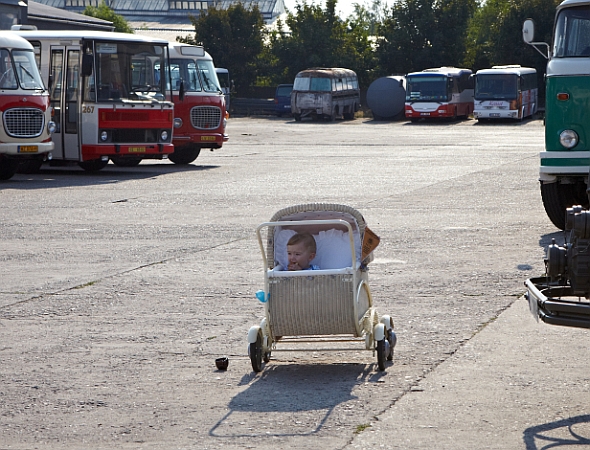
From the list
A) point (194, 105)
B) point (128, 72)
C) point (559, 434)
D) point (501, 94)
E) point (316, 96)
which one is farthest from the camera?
point (316, 96)

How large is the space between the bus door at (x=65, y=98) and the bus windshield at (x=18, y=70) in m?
1.07

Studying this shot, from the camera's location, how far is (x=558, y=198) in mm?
13312

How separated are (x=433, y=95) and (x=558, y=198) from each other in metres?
43.8

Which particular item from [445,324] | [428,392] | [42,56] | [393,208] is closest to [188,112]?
[42,56]

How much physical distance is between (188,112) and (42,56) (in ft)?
14.3

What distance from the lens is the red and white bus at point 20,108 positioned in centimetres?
2256

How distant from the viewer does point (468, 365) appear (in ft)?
22.8

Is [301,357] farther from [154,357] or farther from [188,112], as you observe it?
[188,112]

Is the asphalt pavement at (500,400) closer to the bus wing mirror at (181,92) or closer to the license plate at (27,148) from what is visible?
the license plate at (27,148)

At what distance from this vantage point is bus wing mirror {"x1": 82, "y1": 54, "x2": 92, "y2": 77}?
2372cm

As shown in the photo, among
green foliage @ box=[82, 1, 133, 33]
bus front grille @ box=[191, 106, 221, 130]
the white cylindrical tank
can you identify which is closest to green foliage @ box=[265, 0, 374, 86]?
the white cylindrical tank

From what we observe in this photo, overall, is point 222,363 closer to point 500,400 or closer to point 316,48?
point 500,400

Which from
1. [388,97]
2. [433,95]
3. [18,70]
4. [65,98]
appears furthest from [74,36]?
[388,97]

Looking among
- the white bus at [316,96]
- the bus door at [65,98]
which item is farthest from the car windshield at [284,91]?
the bus door at [65,98]
